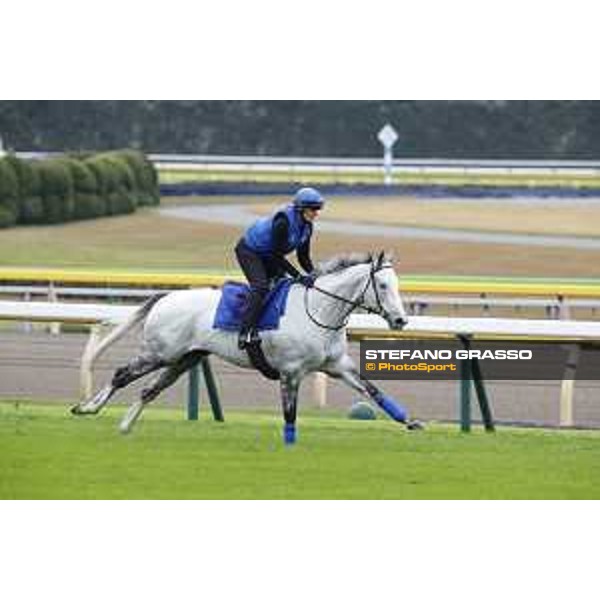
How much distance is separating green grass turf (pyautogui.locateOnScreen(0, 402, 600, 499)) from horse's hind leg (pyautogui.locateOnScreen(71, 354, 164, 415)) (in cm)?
12

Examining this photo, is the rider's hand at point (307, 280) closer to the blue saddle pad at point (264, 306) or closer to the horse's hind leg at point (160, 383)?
the blue saddle pad at point (264, 306)

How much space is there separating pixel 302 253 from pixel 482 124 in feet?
9.29

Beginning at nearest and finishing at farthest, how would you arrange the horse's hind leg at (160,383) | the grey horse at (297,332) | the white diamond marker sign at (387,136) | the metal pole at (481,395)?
the grey horse at (297,332) → the horse's hind leg at (160,383) → the metal pole at (481,395) → the white diamond marker sign at (387,136)

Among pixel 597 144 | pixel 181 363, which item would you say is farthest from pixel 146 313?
pixel 597 144

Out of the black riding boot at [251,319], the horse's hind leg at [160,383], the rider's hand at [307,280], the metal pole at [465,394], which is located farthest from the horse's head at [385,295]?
the metal pole at [465,394]

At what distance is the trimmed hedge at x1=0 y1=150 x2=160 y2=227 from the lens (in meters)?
14.7

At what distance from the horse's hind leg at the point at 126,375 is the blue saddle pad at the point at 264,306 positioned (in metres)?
0.58

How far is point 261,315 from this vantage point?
40.2ft

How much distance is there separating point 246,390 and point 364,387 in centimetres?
352

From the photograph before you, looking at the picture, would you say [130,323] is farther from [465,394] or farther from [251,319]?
[465,394]

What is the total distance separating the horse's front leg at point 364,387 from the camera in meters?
12.1

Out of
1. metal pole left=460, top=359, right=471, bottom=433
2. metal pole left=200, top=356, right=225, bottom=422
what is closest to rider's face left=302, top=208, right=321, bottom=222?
metal pole left=460, top=359, right=471, bottom=433

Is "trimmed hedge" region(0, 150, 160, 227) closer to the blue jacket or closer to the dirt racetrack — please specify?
the dirt racetrack

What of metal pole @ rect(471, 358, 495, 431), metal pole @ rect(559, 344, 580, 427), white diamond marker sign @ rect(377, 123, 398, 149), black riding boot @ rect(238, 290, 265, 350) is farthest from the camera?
white diamond marker sign @ rect(377, 123, 398, 149)
